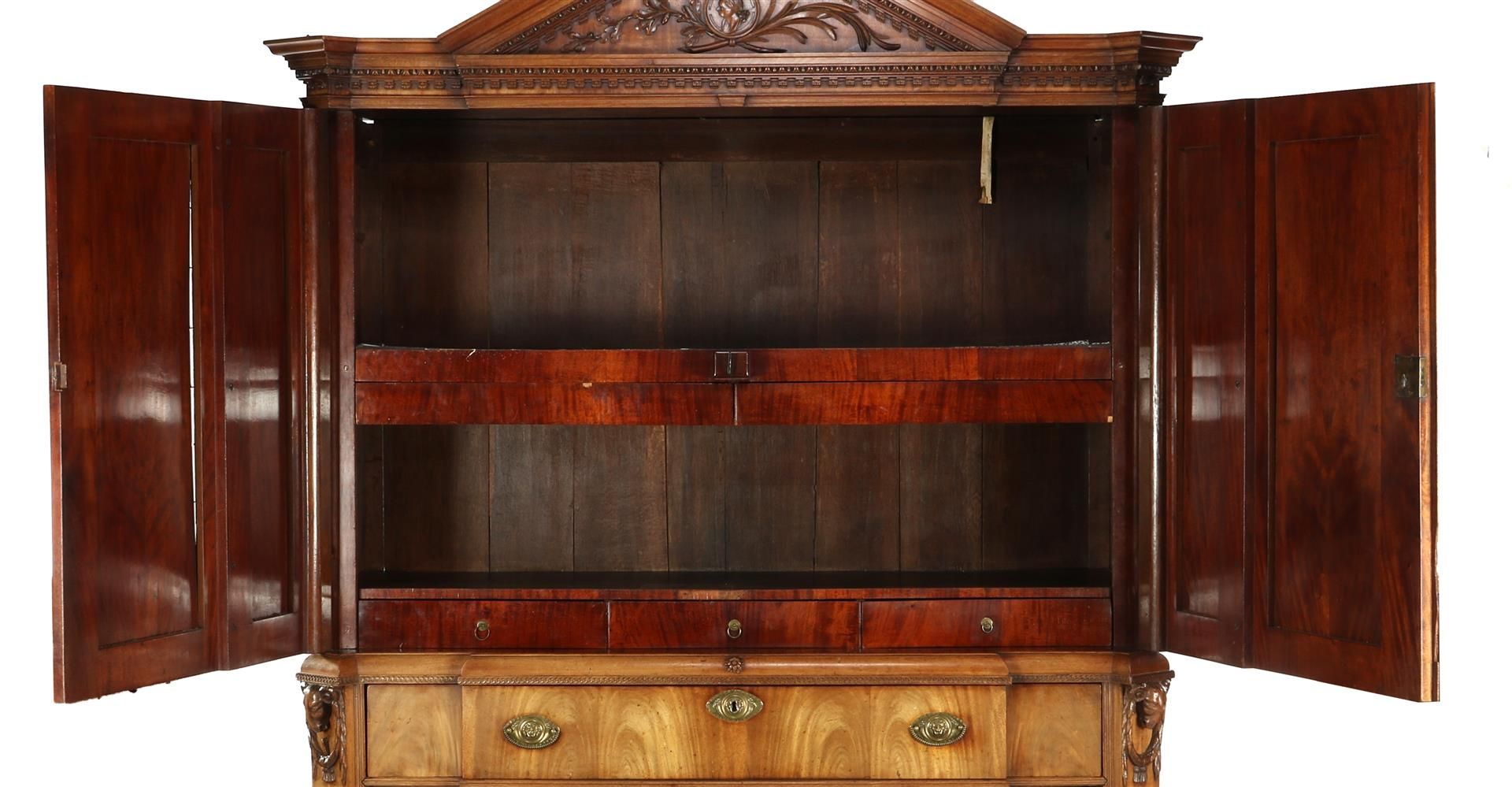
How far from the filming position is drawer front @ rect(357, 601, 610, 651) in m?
3.31

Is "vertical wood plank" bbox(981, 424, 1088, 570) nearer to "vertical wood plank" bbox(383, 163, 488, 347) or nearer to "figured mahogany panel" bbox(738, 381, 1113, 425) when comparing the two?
"figured mahogany panel" bbox(738, 381, 1113, 425)

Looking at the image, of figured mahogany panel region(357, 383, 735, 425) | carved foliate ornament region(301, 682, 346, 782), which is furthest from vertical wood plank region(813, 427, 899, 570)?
carved foliate ornament region(301, 682, 346, 782)

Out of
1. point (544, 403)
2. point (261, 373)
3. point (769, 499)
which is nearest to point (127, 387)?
point (261, 373)

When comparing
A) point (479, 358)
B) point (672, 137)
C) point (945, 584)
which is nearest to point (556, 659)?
point (479, 358)

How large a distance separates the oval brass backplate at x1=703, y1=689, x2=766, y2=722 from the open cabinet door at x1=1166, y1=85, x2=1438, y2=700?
3.18 feet

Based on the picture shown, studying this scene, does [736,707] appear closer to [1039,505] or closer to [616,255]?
[1039,505]

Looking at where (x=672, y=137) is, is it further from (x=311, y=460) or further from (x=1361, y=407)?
(x=1361, y=407)

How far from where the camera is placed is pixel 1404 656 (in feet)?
9.43

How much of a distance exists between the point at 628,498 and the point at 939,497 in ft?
2.74

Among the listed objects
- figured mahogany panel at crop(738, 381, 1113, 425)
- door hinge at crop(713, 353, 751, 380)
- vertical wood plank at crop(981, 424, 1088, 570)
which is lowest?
vertical wood plank at crop(981, 424, 1088, 570)

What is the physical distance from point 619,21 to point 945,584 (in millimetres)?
1525

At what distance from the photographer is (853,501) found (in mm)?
3809

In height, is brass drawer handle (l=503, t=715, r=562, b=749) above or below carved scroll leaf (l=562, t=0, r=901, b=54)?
below

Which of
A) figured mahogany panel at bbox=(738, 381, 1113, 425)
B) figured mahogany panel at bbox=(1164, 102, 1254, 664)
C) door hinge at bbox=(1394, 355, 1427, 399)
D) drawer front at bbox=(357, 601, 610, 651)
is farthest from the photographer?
drawer front at bbox=(357, 601, 610, 651)
